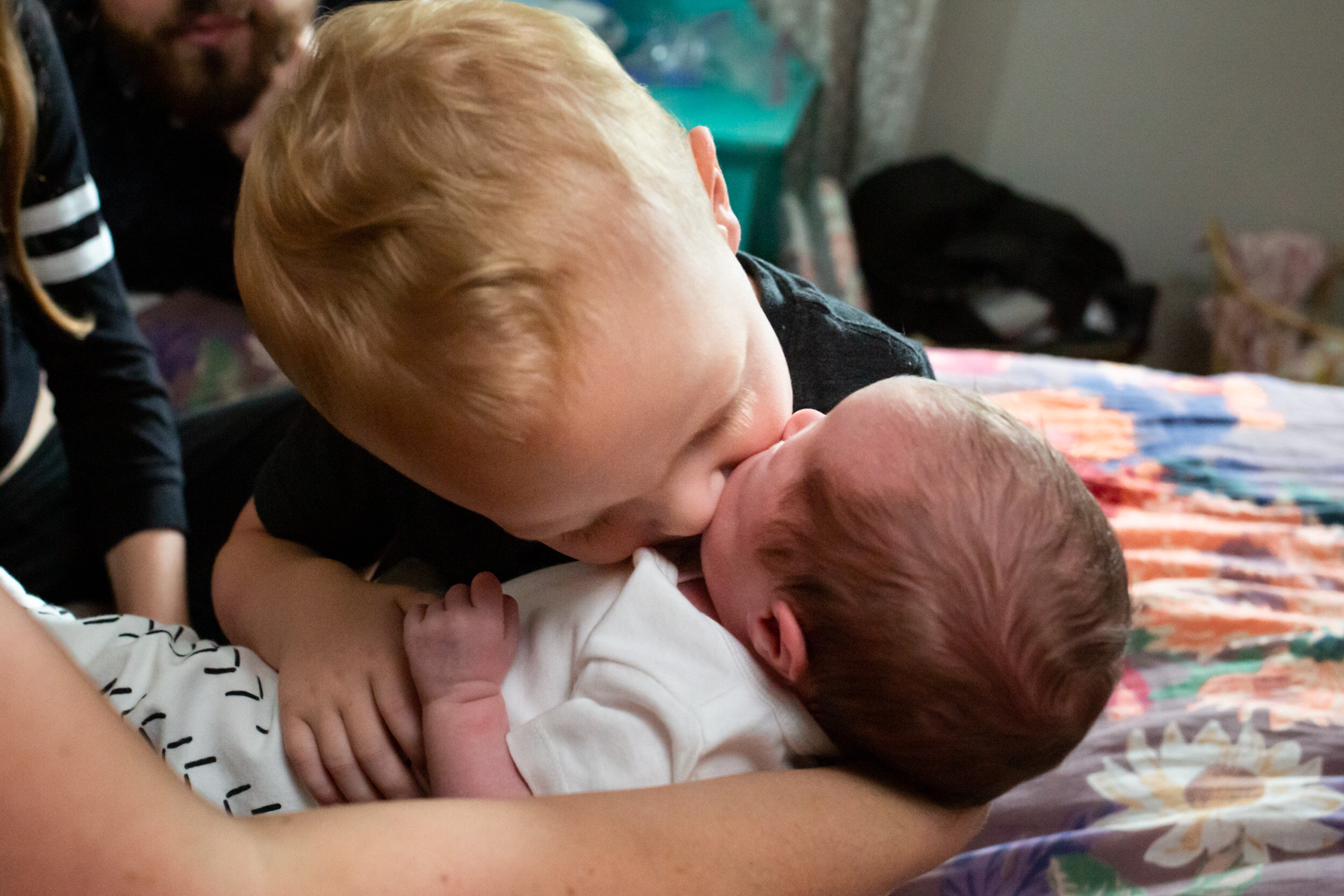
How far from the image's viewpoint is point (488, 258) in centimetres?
52

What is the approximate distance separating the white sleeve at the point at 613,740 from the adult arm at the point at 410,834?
5 cm

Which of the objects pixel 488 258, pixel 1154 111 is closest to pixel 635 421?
pixel 488 258

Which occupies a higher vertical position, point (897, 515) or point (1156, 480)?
point (897, 515)

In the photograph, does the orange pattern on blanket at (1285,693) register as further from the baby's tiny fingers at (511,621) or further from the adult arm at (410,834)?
the baby's tiny fingers at (511,621)

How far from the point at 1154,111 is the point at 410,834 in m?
3.04

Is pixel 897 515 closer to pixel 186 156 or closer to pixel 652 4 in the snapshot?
pixel 186 156

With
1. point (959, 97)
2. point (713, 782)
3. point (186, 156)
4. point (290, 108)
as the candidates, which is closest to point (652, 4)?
point (959, 97)

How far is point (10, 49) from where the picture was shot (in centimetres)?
88

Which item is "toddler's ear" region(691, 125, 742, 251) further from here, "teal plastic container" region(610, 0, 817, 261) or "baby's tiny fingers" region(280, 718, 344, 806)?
"teal plastic container" region(610, 0, 817, 261)

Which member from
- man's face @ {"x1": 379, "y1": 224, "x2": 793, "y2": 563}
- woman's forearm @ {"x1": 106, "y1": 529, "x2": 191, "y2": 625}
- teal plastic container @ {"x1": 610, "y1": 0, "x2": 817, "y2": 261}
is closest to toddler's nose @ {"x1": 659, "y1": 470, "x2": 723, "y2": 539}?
man's face @ {"x1": 379, "y1": 224, "x2": 793, "y2": 563}

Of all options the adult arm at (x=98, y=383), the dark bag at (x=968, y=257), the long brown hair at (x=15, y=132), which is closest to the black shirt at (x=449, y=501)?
the adult arm at (x=98, y=383)

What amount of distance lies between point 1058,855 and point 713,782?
1.64ft

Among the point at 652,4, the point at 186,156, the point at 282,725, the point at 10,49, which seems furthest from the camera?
the point at 652,4

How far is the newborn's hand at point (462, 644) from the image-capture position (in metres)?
0.70
